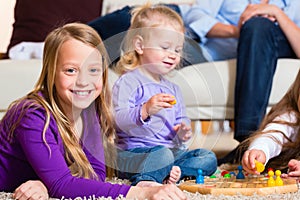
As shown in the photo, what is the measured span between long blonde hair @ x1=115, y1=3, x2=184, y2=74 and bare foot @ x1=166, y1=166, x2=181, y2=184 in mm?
263

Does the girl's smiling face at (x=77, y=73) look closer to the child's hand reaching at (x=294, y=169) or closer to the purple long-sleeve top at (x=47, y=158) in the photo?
the purple long-sleeve top at (x=47, y=158)

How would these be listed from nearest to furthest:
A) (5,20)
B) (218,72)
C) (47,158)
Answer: (47,158), (218,72), (5,20)

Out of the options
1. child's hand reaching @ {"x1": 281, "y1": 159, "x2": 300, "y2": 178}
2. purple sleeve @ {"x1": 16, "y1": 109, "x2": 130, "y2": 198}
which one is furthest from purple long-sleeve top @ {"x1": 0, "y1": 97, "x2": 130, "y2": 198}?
child's hand reaching @ {"x1": 281, "y1": 159, "x2": 300, "y2": 178}

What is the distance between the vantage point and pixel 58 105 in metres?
1.37

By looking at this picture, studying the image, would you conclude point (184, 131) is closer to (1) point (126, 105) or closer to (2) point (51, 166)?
(1) point (126, 105)

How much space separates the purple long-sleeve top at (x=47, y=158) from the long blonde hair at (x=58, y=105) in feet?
0.05

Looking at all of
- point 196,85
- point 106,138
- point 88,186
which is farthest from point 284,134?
point 88,186

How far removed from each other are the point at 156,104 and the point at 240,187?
274 mm

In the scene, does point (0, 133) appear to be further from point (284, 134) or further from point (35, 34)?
point (35, 34)

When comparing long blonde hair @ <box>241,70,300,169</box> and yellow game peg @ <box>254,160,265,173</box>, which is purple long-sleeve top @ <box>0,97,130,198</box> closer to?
yellow game peg @ <box>254,160,265,173</box>

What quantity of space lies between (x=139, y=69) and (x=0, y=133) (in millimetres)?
360

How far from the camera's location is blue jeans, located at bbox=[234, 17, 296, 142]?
6.59 ft

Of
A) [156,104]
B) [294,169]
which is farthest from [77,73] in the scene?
[294,169]

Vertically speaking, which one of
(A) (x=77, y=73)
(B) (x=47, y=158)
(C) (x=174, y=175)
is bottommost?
(C) (x=174, y=175)
